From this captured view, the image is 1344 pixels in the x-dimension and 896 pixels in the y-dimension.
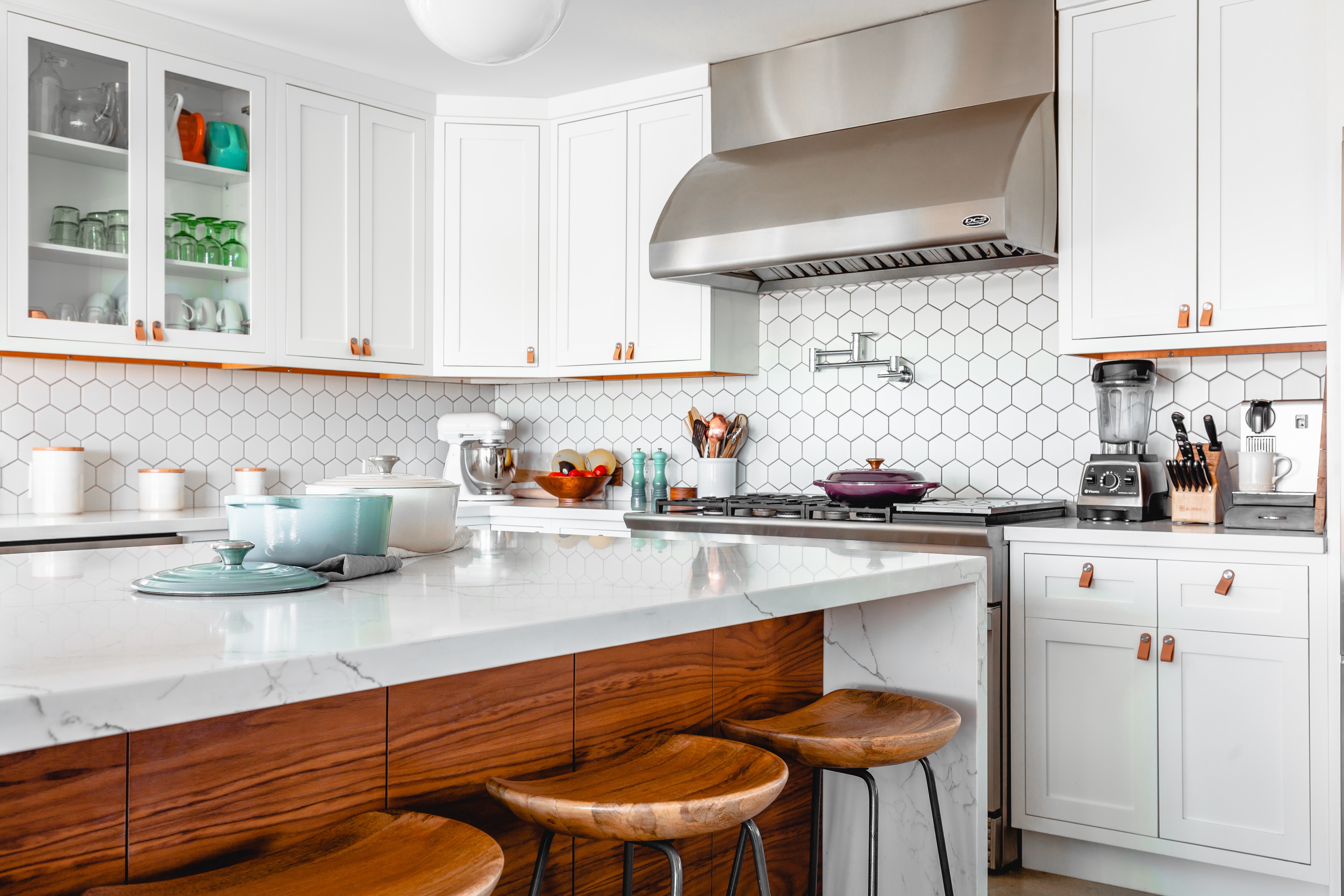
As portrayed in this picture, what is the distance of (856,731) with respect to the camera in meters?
1.59

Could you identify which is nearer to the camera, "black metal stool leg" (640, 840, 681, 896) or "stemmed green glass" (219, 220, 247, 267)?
"black metal stool leg" (640, 840, 681, 896)

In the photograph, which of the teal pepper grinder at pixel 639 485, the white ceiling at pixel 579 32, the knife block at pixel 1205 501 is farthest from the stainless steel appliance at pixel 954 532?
the white ceiling at pixel 579 32

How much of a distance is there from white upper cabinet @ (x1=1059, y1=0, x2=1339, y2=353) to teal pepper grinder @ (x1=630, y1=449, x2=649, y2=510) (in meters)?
1.59

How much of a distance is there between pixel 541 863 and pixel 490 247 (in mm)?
2992

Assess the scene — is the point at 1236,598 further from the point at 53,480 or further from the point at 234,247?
the point at 53,480

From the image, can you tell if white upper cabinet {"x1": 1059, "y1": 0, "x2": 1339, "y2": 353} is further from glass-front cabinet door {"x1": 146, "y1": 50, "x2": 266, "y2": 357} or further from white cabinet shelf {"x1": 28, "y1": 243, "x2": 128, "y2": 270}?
white cabinet shelf {"x1": 28, "y1": 243, "x2": 128, "y2": 270}

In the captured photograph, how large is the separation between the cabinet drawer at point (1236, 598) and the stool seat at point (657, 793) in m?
1.52

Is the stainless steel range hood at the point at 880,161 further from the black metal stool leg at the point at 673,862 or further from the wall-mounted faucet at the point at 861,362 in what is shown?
the black metal stool leg at the point at 673,862

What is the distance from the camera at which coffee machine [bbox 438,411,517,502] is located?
13.3 ft

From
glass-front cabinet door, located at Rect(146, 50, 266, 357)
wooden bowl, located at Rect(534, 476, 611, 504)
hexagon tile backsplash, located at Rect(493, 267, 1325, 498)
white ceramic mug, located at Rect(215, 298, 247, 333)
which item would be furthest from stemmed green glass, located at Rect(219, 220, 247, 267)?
hexagon tile backsplash, located at Rect(493, 267, 1325, 498)

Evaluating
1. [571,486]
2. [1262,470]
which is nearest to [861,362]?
[571,486]

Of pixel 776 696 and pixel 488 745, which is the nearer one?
pixel 488 745

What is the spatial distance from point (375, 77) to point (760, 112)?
4.53ft

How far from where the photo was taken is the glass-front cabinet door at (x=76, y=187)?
2924mm
